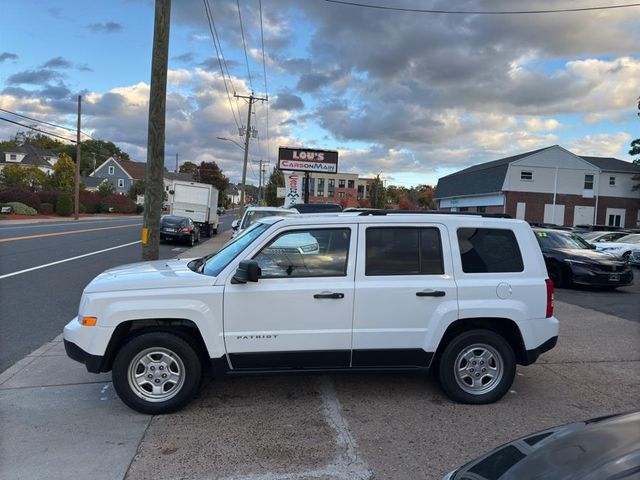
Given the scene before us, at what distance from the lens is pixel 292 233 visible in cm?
465

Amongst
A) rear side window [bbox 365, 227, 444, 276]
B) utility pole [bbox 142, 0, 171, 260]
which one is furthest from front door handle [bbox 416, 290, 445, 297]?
utility pole [bbox 142, 0, 171, 260]

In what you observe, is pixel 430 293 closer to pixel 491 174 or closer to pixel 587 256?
pixel 587 256

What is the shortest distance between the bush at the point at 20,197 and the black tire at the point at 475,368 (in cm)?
5092

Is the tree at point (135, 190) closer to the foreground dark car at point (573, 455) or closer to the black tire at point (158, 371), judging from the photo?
the black tire at point (158, 371)

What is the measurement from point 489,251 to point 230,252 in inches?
101

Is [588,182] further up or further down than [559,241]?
further up

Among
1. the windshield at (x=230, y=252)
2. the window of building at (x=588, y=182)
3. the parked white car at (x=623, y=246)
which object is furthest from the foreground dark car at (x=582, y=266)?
the window of building at (x=588, y=182)

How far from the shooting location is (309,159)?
2692 cm

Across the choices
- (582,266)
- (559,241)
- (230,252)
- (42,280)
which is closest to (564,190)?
(559,241)

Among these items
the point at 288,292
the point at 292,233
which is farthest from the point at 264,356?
the point at 292,233

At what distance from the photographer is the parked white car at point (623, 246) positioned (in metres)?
17.7

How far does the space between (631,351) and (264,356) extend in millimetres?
5438

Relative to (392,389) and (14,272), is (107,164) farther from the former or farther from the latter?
(392,389)

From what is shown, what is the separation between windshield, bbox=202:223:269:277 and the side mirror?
12.3 inches
